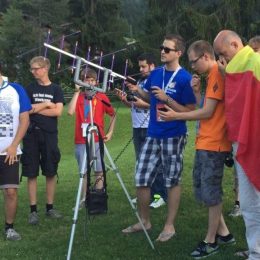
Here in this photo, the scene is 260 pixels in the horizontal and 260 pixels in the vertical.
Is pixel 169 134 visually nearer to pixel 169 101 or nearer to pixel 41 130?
pixel 169 101

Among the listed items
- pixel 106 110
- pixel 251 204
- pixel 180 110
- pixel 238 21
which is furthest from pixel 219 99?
pixel 238 21

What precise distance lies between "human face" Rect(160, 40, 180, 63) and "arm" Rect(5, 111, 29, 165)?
1.77m

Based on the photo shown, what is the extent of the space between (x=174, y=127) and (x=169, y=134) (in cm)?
10

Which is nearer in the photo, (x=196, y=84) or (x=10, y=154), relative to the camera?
(x=196, y=84)

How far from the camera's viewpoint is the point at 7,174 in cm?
632

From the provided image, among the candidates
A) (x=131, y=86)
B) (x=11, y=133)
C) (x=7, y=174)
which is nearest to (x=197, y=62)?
(x=131, y=86)

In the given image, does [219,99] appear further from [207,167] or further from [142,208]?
[142,208]

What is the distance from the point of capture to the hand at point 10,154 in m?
6.23

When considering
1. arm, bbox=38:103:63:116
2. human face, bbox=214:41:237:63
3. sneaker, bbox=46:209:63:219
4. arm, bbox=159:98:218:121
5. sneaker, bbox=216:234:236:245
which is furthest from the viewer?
sneaker, bbox=46:209:63:219

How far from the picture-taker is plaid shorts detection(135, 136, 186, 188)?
19.8 ft

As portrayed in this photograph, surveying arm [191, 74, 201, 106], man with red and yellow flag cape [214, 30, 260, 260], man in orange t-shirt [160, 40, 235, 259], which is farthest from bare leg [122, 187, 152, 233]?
man with red and yellow flag cape [214, 30, 260, 260]

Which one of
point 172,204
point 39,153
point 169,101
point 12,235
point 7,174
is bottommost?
point 12,235

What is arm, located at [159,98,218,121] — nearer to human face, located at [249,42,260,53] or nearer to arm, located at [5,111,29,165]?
human face, located at [249,42,260,53]

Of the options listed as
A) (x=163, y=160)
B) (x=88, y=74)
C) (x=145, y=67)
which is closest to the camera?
(x=163, y=160)
